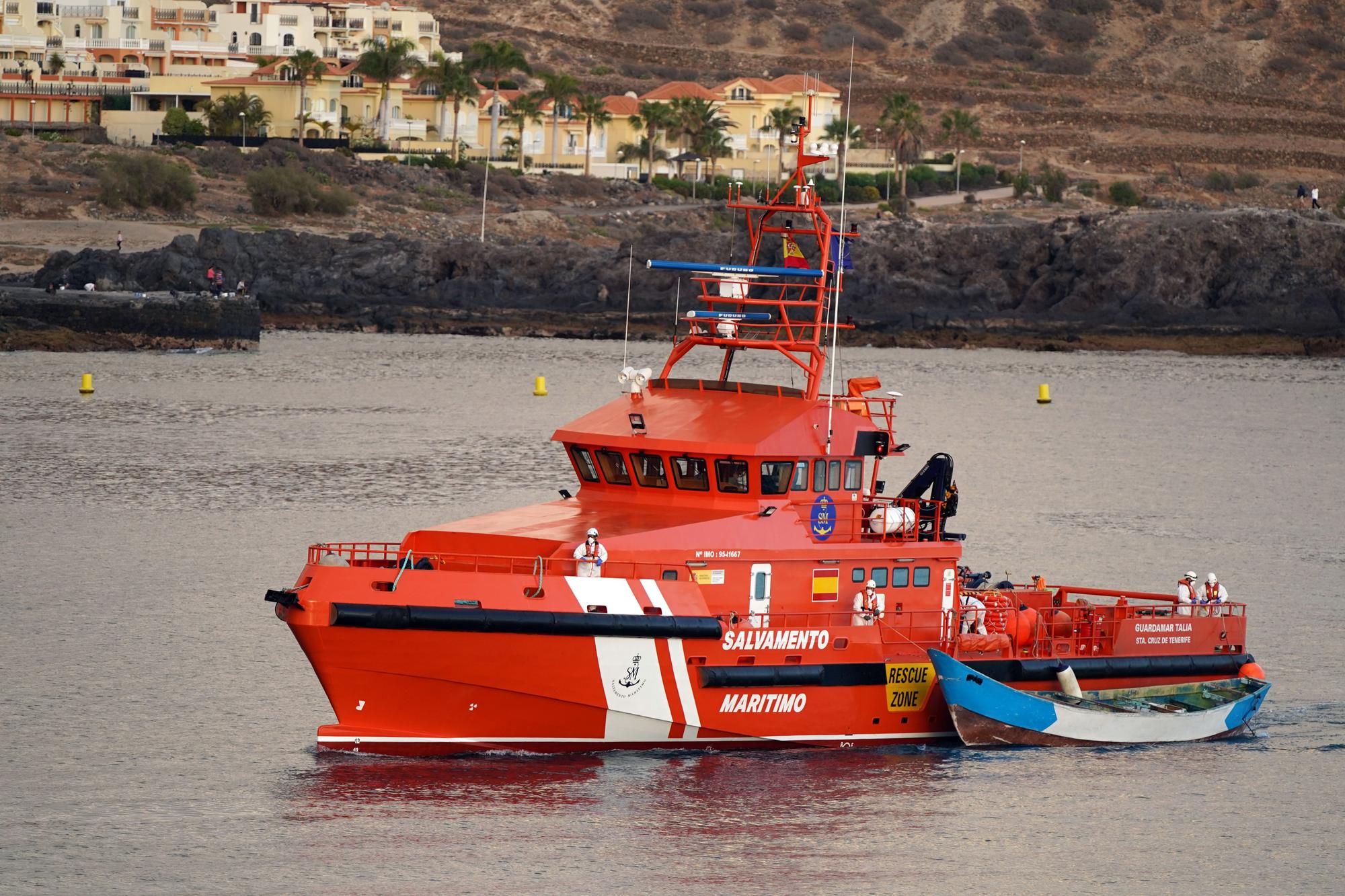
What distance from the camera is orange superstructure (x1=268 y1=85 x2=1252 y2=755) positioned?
61.1ft

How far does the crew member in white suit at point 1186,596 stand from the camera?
75.2ft

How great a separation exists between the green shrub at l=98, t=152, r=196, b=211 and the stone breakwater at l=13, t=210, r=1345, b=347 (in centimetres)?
787

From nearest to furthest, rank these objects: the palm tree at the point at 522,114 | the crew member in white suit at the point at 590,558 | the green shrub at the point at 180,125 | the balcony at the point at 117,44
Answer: the crew member in white suit at the point at 590,558
the green shrub at the point at 180,125
the palm tree at the point at 522,114
the balcony at the point at 117,44

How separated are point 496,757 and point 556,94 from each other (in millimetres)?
96385

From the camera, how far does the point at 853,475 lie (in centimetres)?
2070

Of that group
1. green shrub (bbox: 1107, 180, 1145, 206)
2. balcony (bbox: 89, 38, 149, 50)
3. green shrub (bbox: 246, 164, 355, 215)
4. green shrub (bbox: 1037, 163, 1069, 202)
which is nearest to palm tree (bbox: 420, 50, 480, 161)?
green shrub (bbox: 246, 164, 355, 215)

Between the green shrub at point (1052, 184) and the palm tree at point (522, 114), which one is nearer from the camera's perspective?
the palm tree at point (522, 114)

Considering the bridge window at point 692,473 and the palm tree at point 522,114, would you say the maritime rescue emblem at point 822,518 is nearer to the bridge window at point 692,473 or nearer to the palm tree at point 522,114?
the bridge window at point 692,473

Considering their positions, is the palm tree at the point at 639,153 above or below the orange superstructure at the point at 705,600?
above

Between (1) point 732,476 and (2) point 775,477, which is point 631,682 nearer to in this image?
(1) point 732,476

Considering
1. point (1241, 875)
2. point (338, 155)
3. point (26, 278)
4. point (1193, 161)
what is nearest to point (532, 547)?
point (1241, 875)

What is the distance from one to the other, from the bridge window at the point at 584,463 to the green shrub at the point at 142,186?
74.1m

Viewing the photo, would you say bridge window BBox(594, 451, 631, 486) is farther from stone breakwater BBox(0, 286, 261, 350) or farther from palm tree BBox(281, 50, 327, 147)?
palm tree BBox(281, 50, 327, 147)

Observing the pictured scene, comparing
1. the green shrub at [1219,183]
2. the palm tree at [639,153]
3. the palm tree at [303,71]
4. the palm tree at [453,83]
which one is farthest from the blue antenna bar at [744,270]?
the green shrub at [1219,183]
